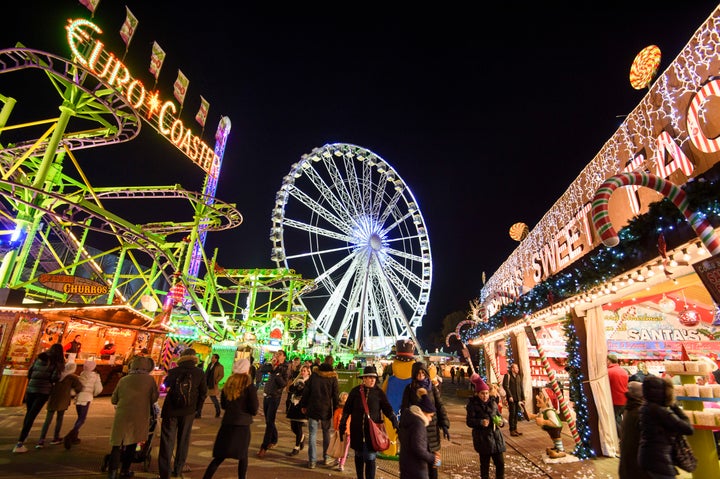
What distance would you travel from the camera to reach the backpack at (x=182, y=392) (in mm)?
4508

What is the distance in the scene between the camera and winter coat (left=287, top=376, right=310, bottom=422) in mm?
6355

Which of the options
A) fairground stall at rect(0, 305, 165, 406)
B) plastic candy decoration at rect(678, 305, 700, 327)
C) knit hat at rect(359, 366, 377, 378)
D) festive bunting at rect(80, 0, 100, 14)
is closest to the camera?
knit hat at rect(359, 366, 377, 378)

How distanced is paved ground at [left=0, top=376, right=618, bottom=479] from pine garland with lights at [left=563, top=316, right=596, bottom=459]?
1.09 feet

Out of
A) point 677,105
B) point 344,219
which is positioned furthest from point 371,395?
point 344,219

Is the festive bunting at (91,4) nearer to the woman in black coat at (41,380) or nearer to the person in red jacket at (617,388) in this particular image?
the woman in black coat at (41,380)

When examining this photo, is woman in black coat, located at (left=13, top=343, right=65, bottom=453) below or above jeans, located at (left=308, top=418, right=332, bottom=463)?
above

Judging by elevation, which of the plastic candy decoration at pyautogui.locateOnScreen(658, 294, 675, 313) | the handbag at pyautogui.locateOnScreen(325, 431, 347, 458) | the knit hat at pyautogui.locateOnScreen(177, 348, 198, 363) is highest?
the plastic candy decoration at pyautogui.locateOnScreen(658, 294, 675, 313)

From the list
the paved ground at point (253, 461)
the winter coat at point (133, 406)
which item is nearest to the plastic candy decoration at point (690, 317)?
the paved ground at point (253, 461)

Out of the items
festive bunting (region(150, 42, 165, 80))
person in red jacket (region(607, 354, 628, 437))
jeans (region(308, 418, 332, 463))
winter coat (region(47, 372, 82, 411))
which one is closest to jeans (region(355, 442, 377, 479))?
jeans (region(308, 418, 332, 463))

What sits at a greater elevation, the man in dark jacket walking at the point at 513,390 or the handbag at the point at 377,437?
the man in dark jacket walking at the point at 513,390

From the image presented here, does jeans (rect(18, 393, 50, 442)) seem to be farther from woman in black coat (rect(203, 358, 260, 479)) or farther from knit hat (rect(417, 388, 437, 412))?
knit hat (rect(417, 388, 437, 412))

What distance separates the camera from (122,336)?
49.4ft

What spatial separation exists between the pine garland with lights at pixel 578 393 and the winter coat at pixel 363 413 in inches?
166

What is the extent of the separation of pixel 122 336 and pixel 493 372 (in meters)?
14.8
